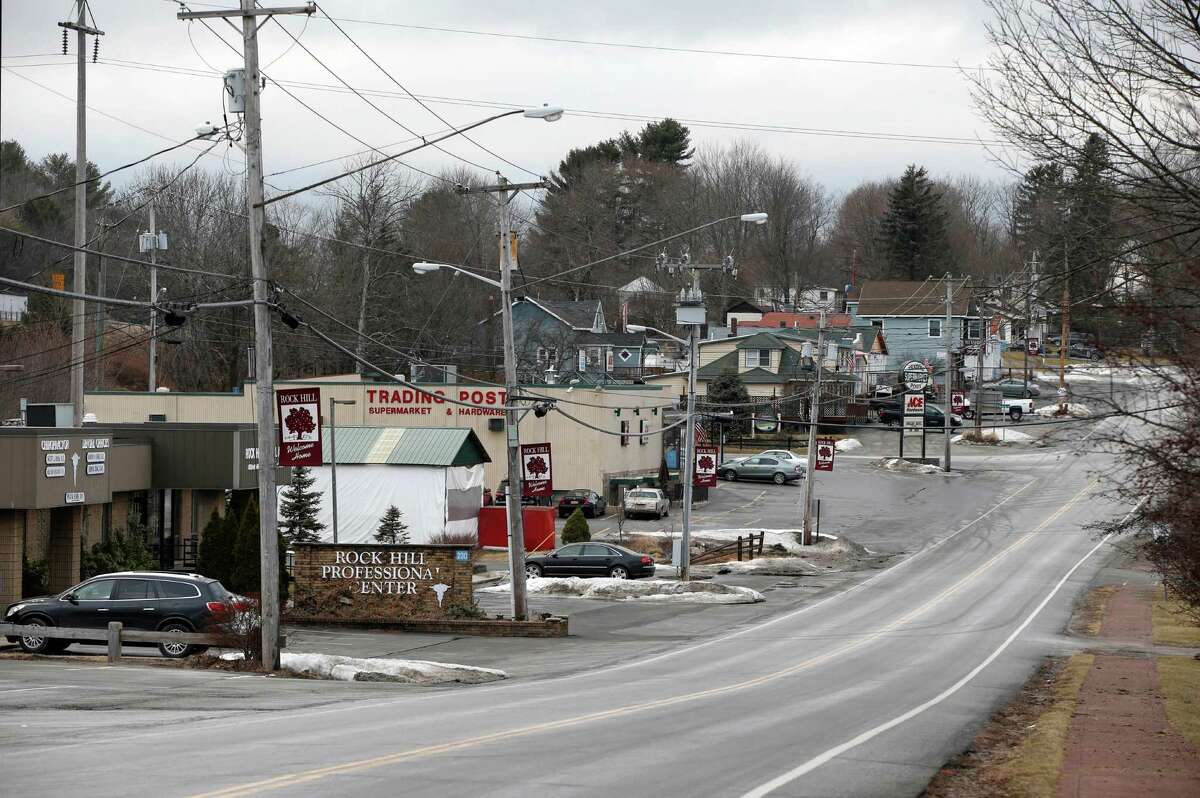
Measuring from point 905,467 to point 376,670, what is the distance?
53916 mm

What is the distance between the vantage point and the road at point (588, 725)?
1174 centimetres

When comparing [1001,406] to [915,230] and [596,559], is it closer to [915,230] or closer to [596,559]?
[915,230]

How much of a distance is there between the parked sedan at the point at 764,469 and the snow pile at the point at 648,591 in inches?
1114

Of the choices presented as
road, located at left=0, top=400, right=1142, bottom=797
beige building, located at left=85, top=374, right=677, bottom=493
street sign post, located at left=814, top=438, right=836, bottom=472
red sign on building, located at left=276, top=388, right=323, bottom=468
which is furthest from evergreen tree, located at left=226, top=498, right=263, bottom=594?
beige building, located at left=85, top=374, right=677, bottom=493

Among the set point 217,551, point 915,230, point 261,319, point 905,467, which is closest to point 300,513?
point 217,551

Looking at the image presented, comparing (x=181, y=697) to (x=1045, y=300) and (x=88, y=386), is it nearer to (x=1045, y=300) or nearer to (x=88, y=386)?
(x=1045, y=300)

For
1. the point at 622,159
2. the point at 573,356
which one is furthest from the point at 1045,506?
the point at 622,159

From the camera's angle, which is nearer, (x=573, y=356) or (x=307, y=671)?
(x=307, y=671)

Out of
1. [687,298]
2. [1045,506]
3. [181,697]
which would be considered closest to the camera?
[181,697]

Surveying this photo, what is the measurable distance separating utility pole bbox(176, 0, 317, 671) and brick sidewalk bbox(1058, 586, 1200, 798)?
42.8 ft

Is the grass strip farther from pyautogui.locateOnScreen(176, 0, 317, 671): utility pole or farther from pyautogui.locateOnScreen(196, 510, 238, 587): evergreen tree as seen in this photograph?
pyautogui.locateOnScreen(196, 510, 238, 587): evergreen tree

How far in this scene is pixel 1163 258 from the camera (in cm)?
1432

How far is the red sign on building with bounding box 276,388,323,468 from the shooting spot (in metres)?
23.0

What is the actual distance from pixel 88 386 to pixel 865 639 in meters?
55.1
